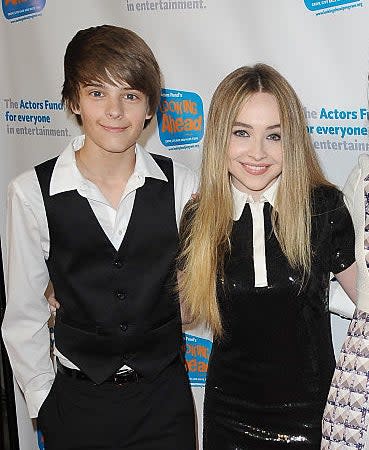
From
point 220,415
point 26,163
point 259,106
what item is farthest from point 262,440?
point 26,163

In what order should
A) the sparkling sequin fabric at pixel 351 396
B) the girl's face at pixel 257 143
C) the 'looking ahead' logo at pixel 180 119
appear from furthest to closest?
the 'looking ahead' logo at pixel 180 119 → the girl's face at pixel 257 143 → the sparkling sequin fabric at pixel 351 396

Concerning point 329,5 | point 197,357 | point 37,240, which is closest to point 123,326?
point 37,240

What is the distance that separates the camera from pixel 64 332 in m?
2.02

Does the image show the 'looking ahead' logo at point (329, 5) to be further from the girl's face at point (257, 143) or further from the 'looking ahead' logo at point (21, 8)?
the 'looking ahead' logo at point (21, 8)

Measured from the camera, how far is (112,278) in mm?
1950

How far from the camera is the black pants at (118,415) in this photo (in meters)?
1.96

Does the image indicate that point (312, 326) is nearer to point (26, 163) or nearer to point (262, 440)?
point (262, 440)

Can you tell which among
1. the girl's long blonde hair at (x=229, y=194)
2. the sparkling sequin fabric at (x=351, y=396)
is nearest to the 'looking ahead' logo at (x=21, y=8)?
the girl's long blonde hair at (x=229, y=194)

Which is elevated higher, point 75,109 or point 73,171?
point 75,109

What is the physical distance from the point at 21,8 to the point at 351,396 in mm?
1711

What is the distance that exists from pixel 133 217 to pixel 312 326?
50 centimetres

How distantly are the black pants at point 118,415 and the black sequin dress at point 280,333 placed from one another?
163 mm

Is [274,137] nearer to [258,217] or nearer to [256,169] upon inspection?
[256,169]

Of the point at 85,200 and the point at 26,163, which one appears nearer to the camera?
the point at 85,200
